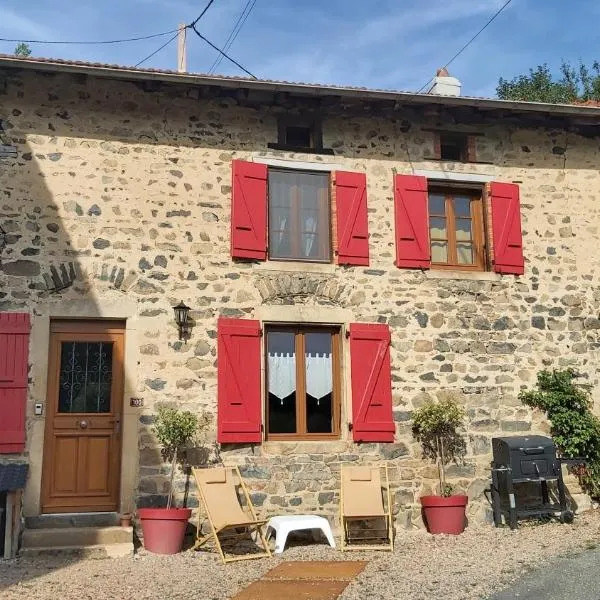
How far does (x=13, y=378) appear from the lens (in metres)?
7.00

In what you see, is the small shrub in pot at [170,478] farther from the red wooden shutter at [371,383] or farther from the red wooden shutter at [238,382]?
the red wooden shutter at [371,383]

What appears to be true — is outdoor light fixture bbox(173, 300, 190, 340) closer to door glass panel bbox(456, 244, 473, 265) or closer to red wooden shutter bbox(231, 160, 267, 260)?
red wooden shutter bbox(231, 160, 267, 260)

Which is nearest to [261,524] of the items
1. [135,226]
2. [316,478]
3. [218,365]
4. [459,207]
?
[316,478]

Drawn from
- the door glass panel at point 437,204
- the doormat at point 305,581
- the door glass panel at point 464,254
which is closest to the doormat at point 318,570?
the doormat at point 305,581

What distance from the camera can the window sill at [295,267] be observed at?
25.8ft

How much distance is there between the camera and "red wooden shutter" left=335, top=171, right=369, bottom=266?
8.05 metres

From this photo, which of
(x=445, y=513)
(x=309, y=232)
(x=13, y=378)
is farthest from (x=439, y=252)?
(x=13, y=378)

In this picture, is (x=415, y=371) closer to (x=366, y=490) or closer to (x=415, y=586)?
(x=366, y=490)

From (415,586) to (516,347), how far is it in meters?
3.83

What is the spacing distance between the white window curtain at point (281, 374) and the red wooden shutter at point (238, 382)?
207 mm

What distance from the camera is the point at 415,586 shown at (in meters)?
5.29


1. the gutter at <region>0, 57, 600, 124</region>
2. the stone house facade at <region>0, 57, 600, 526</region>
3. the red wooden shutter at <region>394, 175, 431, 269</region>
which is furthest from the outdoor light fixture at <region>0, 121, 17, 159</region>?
the red wooden shutter at <region>394, 175, 431, 269</region>

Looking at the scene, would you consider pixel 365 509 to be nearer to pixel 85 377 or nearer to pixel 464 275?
pixel 464 275

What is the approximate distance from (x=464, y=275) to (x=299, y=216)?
2.02 m
